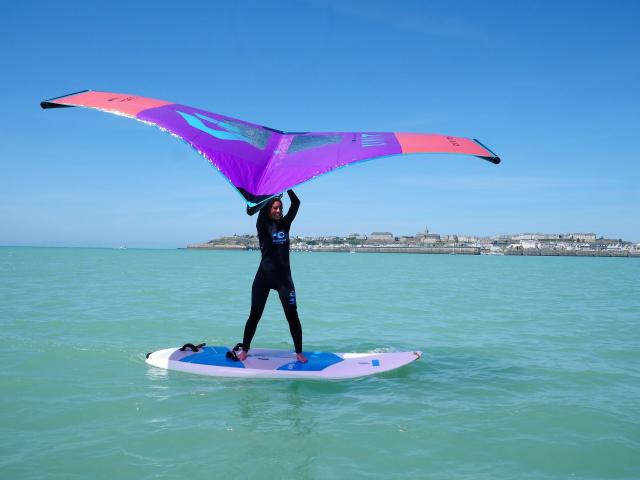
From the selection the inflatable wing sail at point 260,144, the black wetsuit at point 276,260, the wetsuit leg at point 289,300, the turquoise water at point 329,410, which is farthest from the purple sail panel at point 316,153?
the turquoise water at point 329,410

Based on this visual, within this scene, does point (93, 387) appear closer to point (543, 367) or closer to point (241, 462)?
point (241, 462)

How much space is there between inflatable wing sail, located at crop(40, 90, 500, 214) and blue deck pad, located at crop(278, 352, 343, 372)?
10.2ft

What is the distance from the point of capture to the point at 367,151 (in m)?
6.56

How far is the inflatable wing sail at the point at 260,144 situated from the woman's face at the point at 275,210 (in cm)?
83

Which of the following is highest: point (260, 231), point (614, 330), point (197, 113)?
point (197, 113)

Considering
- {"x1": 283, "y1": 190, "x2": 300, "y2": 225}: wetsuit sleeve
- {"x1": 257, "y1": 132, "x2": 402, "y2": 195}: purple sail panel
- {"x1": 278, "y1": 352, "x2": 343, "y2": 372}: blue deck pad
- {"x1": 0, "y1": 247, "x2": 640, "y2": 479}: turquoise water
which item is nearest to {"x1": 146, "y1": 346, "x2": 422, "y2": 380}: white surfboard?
{"x1": 278, "y1": 352, "x2": 343, "y2": 372}: blue deck pad

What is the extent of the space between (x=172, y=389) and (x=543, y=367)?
6.61m

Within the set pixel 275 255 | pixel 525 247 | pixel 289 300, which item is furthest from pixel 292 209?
pixel 525 247

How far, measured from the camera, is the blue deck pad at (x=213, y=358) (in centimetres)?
818

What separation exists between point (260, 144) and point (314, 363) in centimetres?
358

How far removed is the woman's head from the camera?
754 cm

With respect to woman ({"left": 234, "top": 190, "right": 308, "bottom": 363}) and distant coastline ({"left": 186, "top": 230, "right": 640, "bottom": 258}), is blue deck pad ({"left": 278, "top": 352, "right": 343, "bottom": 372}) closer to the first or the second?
woman ({"left": 234, "top": 190, "right": 308, "bottom": 363})

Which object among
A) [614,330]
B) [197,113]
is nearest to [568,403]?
[197,113]

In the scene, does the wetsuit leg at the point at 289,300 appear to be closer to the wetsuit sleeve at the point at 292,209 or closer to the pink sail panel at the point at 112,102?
the wetsuit sleeve at the point at 292,209
